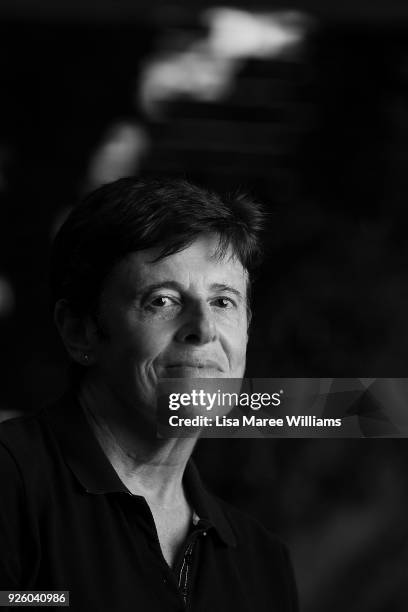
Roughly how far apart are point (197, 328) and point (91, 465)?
183 millimetres

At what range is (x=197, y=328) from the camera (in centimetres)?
82

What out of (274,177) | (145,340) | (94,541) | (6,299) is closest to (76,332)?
(145,340)

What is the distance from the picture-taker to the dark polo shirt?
2.47 feet

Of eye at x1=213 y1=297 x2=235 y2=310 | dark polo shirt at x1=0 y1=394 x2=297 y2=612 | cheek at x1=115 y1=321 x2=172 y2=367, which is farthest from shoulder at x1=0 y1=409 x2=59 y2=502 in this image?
eye at x1=213 y1=297 x2=235 y2=310

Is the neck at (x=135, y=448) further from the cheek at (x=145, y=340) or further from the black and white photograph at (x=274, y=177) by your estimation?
the black and white photograph at (x=274, y=177)

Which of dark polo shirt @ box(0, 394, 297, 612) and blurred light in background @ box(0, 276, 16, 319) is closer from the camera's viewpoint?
dark polo shirt @ box(0, 394, 297, 612)

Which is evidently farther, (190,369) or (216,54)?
(216,54)

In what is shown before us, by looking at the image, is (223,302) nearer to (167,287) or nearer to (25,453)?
(167,287)

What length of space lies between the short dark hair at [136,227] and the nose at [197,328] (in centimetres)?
7

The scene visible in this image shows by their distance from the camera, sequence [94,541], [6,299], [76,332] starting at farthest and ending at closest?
[6,299] < [76,332] < [94,541]

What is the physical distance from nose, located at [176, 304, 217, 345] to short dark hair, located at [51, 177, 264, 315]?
7 centimetres

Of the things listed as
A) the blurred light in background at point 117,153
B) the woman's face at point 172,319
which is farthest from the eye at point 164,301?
the blurred light in background at point 117,153

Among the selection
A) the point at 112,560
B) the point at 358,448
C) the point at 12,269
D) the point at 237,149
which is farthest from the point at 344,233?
the point at 112,560

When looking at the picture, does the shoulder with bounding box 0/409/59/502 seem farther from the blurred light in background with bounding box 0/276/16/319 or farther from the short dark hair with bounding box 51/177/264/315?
the blurred light in background with bounding box 0/276/16/319
